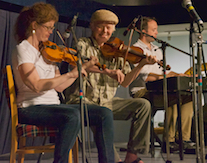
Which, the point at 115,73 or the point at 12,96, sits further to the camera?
the point at 115,73

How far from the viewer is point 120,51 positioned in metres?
1.96

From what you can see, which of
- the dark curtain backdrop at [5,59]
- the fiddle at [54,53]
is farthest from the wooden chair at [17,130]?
the dark curtain backdrop at [5,59]

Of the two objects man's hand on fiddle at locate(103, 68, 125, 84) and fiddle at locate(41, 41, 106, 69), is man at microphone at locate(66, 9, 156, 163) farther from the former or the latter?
fiddle at locate(41, 41, 106, 69)

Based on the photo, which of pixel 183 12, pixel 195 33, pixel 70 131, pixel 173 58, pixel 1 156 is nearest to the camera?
pixel 70 131

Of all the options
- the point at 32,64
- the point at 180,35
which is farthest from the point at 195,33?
the point at 180,35

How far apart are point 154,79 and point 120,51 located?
0.52m

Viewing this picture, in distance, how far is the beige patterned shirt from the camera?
1.81 meters

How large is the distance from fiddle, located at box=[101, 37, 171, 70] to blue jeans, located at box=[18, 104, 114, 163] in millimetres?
520

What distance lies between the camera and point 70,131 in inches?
52.2

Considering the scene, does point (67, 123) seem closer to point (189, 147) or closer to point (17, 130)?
point (17, 130)

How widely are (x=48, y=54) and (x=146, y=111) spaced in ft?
2.71

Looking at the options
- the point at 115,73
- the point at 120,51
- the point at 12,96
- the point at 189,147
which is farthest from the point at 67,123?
the point at 189,147

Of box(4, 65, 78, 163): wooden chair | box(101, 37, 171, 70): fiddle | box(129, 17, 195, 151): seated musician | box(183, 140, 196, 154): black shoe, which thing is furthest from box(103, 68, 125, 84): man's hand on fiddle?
box(183, 140, 196, 154): black shoe

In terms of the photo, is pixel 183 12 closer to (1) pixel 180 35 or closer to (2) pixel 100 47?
(1) pixel 180 35
